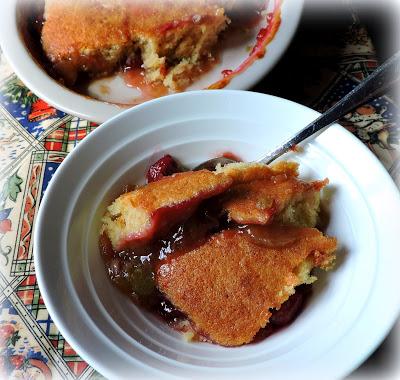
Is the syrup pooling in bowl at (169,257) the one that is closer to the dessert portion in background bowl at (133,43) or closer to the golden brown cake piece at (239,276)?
the golden brown cake piece at (239,276)

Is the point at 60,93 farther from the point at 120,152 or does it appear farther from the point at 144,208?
the point at 144,208

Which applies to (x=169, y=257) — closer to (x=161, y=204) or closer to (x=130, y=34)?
(x=161, y=204)

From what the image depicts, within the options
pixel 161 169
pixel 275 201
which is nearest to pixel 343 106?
pixel 275 201

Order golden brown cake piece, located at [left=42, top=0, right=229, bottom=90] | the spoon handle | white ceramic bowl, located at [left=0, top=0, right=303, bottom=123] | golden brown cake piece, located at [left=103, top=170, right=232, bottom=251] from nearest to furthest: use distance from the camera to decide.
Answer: golden brown cake piece, located at [left=103, top=170, right=232, bottom=251]
the spoon handle
white ceramic bowl, located at [left=0, top=0, right=303, bottom=123]
golden brown cake piece, located at [left=42, top=0, right=229, bottom=90]

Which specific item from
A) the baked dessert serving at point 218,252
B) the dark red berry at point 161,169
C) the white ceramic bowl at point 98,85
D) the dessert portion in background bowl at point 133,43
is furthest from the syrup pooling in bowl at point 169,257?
the dessert portion in background bowl at point 133,43

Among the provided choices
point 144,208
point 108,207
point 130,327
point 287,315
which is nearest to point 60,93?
point 108,207

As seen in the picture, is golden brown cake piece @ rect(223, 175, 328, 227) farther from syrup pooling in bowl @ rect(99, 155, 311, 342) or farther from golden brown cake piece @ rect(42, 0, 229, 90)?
golden brown cake piece @ rect(42, 0, 229, 90)

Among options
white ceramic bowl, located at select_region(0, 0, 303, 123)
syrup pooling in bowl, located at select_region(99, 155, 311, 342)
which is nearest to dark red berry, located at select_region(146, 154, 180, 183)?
syrup pooling in bowl, located at select_region(99, 155, 311, 342)

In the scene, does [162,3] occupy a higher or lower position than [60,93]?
higher
